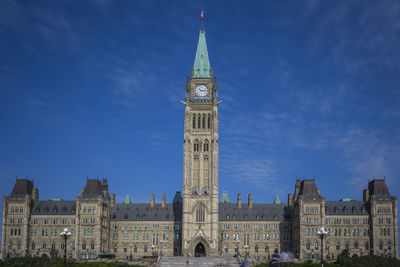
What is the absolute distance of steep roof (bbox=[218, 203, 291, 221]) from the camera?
13350 cm

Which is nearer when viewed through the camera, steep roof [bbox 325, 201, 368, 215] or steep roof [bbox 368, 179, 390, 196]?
steep roof [bbox 368, 179, 390, 196]

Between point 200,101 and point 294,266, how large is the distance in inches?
2323

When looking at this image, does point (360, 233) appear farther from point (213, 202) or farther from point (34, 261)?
point (34, 261)

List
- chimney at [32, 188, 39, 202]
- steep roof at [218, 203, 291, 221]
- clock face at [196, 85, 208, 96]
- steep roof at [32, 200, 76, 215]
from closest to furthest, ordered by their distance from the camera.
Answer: clock face at [196, 85, 208, 96] → steep roof at [32, 200, 76, 215] → chimney at [32, 188, 39, 202] → steep roof at [218, 203, 291, 221]

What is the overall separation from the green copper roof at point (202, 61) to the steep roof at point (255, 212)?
→ 34.8 meters

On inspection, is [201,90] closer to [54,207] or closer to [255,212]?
[255,212]

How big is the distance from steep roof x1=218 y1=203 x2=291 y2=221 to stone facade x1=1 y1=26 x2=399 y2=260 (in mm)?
251

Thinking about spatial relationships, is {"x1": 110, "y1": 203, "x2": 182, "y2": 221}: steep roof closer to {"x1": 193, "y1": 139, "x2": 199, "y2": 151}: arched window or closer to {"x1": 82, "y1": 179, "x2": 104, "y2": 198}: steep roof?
{"x1": 82, "y1": 179, "x2": 104, "y2": 198}: steep roof

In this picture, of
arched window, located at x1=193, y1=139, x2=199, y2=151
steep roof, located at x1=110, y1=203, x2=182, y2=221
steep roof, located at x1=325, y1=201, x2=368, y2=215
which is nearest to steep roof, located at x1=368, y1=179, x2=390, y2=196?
steep roof, located at x1=325, y1=201, x2=368, y2=215

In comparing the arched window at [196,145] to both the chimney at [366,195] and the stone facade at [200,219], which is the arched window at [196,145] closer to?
the stone facade at [200,219]

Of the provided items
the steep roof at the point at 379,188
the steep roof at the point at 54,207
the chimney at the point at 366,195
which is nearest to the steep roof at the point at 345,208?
the chimney at the point at 366,195

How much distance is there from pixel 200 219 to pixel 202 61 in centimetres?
3695

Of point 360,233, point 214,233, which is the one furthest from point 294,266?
point 360,233

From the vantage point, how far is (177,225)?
133000 millimetres
